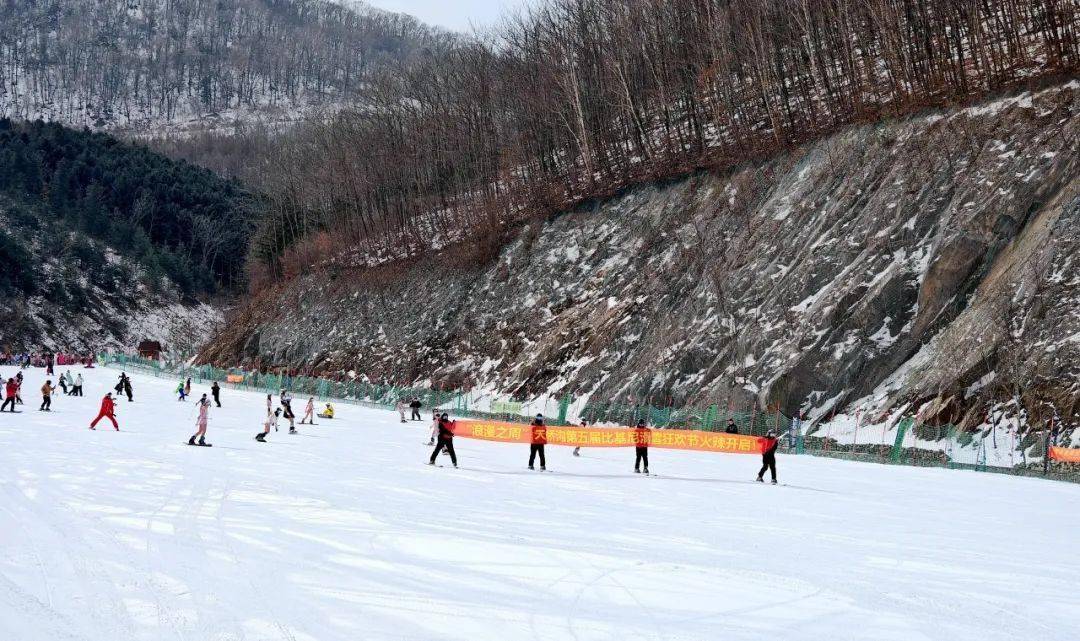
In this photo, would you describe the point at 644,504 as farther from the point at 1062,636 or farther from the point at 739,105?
the point at 739,105

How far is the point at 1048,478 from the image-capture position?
23.9m

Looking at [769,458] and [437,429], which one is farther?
[437,429]

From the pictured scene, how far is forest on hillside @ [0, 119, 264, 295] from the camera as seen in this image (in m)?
112

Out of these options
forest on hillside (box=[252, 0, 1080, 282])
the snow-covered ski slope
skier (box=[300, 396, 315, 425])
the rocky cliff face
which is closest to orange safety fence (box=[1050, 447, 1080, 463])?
the snow-covered ski slope

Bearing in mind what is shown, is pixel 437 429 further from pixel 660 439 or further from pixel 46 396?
pixel 46 396

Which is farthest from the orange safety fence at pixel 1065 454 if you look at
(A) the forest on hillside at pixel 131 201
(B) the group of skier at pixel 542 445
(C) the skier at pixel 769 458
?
(A) the forest on hillside at pixel 131 201

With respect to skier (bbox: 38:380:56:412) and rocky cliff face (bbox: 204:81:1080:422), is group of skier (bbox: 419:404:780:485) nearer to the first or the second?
rocky cliff face (bbox: 204:81:1080:422)

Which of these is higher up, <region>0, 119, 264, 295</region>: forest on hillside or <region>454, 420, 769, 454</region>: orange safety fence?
<region>0, 119, 264, 295</region>: forest on hillside

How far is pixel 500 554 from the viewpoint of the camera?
10898 millimetres

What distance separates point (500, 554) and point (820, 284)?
85.6ft

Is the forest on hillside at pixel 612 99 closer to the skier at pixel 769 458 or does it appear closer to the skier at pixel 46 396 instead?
the skier at pixel 769 458

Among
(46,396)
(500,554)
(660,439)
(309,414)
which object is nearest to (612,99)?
(309,414)

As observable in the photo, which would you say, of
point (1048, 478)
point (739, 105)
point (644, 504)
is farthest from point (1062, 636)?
point (739, 105)

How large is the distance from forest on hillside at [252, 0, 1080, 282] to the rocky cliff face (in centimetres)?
217
